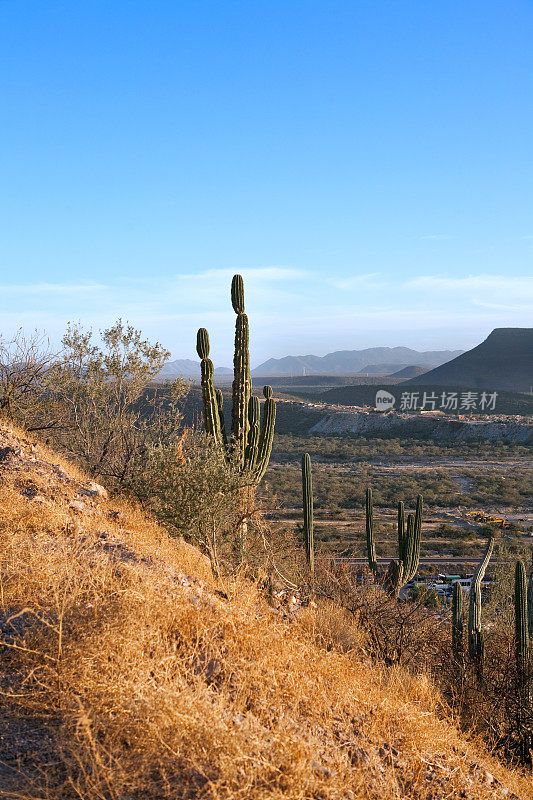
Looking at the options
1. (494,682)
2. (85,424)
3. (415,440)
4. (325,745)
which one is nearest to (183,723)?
(325,745)

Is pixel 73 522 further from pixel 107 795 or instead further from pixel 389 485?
pixel 389 485

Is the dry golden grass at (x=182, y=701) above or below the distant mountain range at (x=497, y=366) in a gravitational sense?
below

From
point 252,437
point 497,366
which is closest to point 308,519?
point 252,437

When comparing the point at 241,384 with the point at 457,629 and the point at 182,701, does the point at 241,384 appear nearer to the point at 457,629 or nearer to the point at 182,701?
the point at 457,629

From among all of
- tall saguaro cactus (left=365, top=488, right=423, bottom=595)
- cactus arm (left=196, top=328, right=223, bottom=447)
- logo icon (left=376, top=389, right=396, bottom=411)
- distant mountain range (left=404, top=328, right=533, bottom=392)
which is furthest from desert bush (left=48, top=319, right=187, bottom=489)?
distant mountain range (left=404, top=328, right=533, bottom=392)

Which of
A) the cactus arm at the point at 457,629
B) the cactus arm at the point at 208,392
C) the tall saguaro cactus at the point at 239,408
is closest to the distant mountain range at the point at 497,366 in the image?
the cactus arm at the point at 457,629

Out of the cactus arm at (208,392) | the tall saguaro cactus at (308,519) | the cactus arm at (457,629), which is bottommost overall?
the cactus arm at (457,629)

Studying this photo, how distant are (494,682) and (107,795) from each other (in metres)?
8.36

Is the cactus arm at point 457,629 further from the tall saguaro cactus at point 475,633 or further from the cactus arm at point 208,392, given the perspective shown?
the cactus arm at point 208,392

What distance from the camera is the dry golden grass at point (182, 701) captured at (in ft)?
9.98

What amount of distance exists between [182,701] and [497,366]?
126 m

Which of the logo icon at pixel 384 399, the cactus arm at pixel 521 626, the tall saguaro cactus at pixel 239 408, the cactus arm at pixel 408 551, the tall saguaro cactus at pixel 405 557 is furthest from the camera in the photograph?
the logo icon at pixel 384 399

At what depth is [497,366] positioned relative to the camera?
11869 centimetres

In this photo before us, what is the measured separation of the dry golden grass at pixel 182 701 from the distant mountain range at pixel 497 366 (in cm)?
11436
